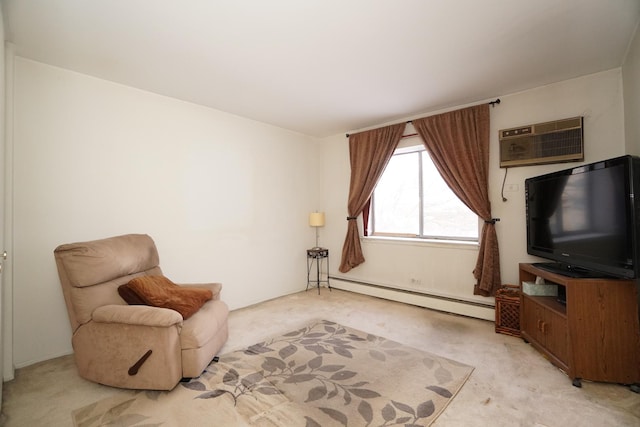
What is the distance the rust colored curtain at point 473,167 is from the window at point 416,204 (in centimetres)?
30

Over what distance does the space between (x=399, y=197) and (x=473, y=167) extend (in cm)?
115

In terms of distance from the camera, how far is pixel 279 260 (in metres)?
4.40

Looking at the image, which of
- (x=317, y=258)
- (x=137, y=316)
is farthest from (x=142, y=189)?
(x=317, y=258)

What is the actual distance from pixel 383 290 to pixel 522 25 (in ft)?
10.9

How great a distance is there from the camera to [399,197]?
429cm

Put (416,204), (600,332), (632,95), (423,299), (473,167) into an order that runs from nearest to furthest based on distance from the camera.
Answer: (600,332) → (632,95) → (473,167) → (423,299) → (416,204)

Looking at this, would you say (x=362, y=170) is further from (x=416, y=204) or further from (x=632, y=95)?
(x=632, y=95)

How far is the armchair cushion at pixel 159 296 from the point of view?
222cm

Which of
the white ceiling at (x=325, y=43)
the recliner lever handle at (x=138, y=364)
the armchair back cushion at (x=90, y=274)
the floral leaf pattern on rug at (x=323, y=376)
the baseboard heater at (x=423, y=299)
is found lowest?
the floral leaf pattern on rug at (x=323, y=376)

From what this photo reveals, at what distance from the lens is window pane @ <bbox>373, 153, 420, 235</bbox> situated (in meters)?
4.13

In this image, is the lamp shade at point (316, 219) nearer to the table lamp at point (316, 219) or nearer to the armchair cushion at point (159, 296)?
the table lamp at point (316, 219)

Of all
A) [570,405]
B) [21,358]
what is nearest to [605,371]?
[570,405]

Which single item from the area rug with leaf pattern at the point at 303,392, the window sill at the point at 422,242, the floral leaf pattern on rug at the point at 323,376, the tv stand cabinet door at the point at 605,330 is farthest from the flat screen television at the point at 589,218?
the floral leaf pattern on rug at the point at 323,376

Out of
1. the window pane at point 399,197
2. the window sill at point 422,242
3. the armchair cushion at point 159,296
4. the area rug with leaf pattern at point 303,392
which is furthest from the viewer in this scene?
the window pane at point 399,197
